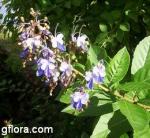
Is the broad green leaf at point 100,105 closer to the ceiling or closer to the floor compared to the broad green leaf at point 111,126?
closer to the ceiling

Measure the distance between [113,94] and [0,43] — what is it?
4325mm

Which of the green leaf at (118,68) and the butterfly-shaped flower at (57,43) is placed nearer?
the butterfly-shaped flower at (57,43)

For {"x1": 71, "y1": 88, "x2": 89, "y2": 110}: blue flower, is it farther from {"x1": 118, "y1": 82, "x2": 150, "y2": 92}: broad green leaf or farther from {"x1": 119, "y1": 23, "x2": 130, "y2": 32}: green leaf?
{"x1": 119, "y1": 23, "x2": 130, "y2": 32}: green leaf

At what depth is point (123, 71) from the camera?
207 cm

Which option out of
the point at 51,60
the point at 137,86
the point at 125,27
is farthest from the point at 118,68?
the point at 125,27

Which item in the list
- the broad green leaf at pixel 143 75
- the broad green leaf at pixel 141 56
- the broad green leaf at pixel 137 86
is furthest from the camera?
the broad green leaf at pixel 141 56

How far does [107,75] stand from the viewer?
6.82 ft

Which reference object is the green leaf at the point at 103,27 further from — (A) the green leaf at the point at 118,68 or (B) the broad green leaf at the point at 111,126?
(A) the green leaf at the point at 118,68

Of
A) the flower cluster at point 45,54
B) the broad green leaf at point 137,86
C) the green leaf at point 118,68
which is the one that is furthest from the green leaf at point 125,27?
the flower cluster at point 45,54

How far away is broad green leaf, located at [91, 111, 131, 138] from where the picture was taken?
2342mm

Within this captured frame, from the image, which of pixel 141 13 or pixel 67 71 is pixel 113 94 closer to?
pixel 67 71

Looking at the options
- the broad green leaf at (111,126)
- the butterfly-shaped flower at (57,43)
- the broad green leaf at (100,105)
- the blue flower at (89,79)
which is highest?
the butterfly-shaped flower at (57,43)

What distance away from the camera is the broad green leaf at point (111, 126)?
2342 millimetres

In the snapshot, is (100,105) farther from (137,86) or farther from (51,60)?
(51,60)
